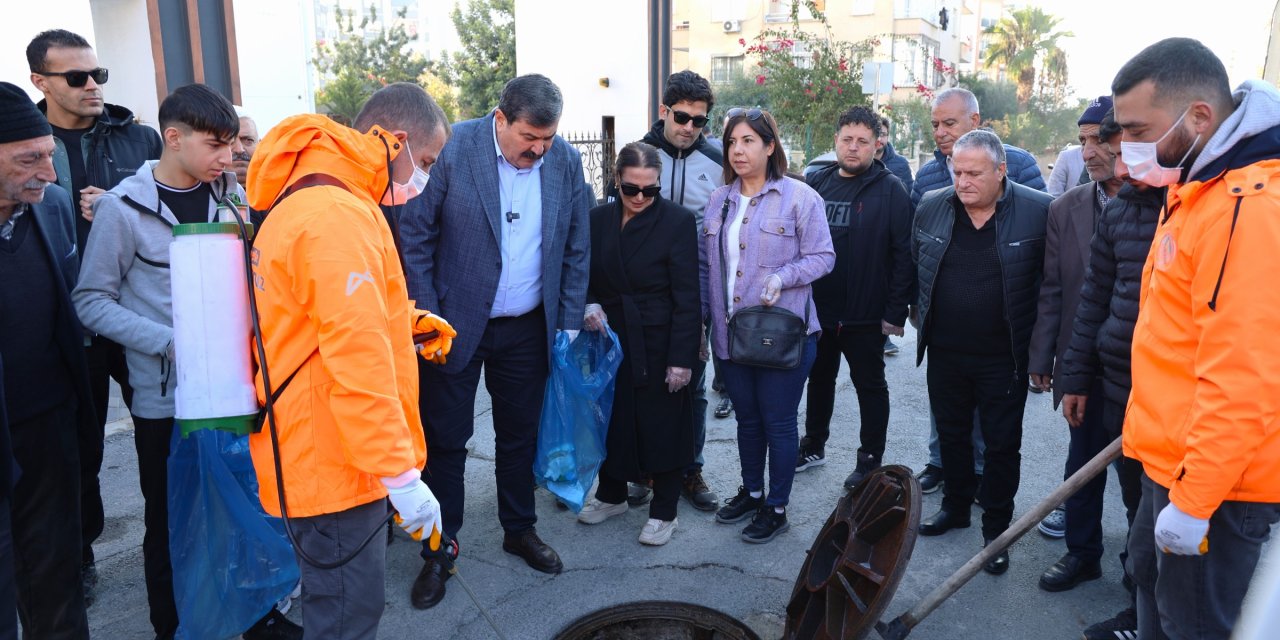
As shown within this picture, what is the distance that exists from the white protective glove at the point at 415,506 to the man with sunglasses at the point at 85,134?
81.2 inches

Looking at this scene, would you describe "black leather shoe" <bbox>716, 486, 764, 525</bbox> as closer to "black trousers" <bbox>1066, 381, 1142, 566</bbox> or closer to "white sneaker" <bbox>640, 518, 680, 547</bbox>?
"white sneaker" <bbox>640, 518, 680, 547</bbox>

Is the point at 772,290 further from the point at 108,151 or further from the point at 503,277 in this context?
the point at 108,151

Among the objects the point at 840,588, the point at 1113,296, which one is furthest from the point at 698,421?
the point at 1113,296

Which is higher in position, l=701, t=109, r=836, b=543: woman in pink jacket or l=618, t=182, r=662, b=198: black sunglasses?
l=618, t=182, r=662, b=198: black sunglasses

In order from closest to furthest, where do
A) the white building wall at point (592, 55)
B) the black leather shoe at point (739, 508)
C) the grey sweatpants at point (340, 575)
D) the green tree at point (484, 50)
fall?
the grey sweatpants at point (340, 575), the black leather shoe at point (739, 508), the white building wall at point (592, 55), the green tree at point (484, 50)

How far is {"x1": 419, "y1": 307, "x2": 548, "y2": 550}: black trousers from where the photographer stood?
346 centimetres

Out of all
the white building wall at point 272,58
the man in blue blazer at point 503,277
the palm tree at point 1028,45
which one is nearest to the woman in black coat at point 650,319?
the man in blue blazer at point 503,277

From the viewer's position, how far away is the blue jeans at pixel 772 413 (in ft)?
12.5

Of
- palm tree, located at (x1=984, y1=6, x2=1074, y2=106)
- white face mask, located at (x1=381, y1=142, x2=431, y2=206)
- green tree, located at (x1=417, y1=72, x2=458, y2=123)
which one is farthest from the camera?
palm tree, located at (x1=984, y1=6, x2=1074, y2=106)

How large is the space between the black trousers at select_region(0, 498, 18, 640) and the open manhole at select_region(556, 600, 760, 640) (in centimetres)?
167

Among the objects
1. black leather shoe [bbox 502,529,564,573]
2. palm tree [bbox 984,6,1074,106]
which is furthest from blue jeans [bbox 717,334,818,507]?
palm tree [bbox 984,6,1074,106]

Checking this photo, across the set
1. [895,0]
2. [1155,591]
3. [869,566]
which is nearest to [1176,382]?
[1155,591]

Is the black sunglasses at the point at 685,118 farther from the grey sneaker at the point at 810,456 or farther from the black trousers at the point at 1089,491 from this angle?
the black trousers at the point at 1089,491

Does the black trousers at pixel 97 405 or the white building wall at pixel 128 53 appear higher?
the white building wall at pixel 128 53
